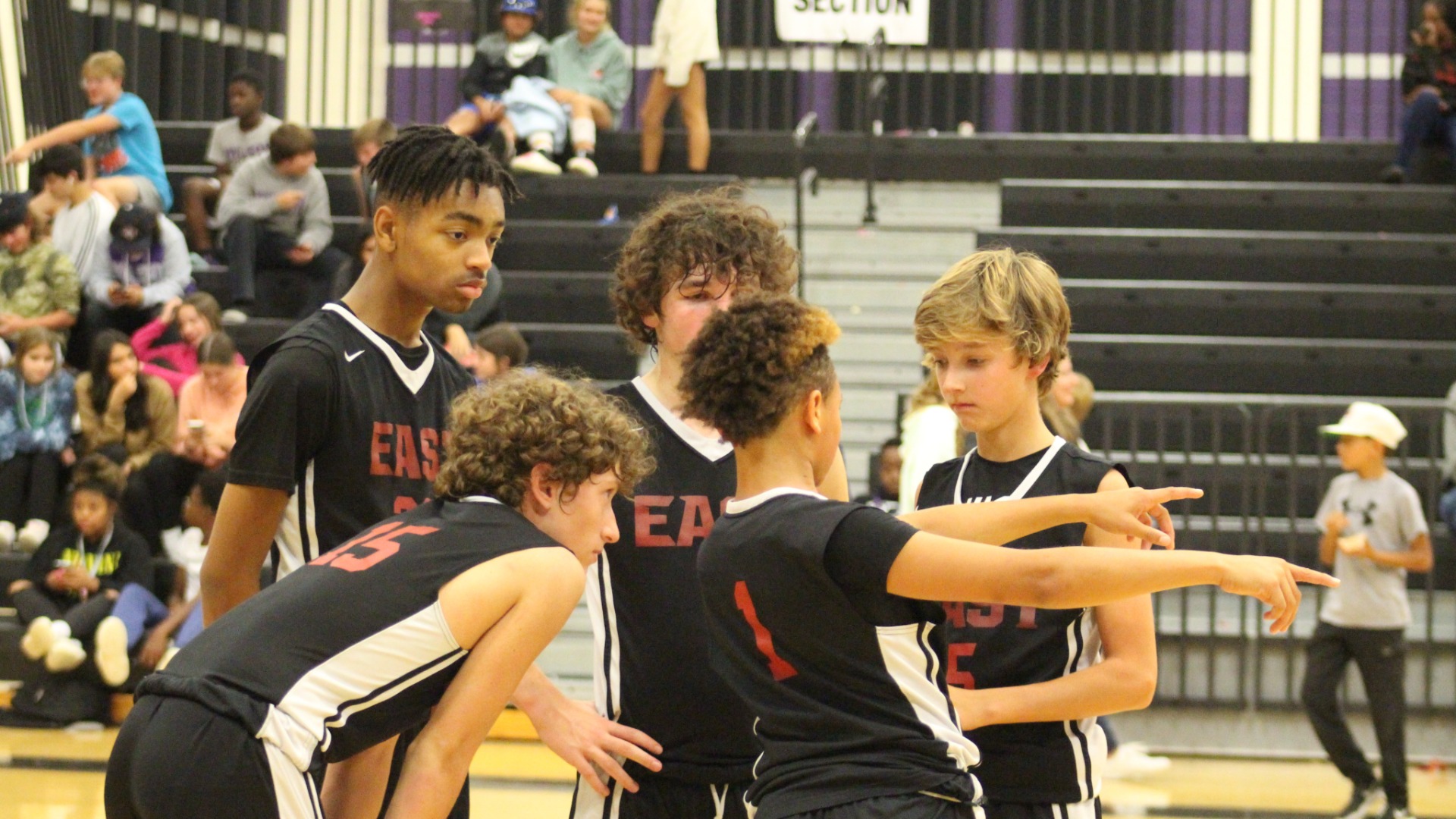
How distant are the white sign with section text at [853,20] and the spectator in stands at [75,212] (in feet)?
14.0

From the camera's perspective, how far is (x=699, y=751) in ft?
8.77

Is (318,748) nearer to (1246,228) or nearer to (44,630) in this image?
(44,630)

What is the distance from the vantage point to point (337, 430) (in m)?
2.75

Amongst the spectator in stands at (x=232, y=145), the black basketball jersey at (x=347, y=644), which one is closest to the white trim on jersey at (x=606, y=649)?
the black basketball jersey at (x=347, y=644)

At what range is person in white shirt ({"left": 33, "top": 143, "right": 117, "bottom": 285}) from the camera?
953cm

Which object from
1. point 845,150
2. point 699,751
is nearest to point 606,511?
point 699,751

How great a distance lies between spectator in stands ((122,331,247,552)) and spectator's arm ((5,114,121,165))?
8.77ft

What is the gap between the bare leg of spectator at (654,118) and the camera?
10742mm

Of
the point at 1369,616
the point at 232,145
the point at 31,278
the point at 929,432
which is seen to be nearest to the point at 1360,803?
the point at 1369,616

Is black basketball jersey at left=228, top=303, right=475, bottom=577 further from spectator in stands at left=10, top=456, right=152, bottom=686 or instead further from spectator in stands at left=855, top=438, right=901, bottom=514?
spectator in stands at left=10, top=456, right=152, bottom=686

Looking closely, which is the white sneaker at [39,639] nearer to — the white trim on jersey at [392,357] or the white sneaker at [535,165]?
the white sneaker at [535,165]

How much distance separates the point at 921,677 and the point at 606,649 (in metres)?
0.62

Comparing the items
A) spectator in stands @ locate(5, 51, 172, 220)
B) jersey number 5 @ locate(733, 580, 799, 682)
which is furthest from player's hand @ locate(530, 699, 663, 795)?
spectator in stands @ locate(5, 51, 172, 220)

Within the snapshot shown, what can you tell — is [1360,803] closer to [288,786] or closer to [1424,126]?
[288,786]
